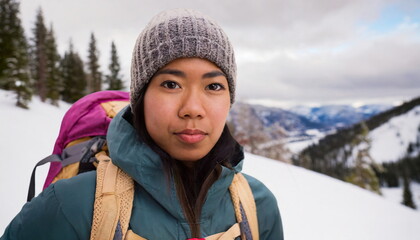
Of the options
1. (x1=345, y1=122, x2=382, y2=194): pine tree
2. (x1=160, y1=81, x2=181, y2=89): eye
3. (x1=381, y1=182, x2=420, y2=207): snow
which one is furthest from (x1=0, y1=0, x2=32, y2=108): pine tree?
(x1=381, y1=182, x2=420, y2=207): snow

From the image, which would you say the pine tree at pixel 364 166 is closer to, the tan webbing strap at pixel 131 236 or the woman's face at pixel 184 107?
the woman's face at pixel 184 107

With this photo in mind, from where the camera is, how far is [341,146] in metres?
118

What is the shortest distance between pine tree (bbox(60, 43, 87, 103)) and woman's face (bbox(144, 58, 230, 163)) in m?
30.8

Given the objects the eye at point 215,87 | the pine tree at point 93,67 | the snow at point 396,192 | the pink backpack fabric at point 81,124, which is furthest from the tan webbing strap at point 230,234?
the snow at point 396,192

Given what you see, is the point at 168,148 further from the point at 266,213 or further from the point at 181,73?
the point at 266,213

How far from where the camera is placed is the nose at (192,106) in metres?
1.16

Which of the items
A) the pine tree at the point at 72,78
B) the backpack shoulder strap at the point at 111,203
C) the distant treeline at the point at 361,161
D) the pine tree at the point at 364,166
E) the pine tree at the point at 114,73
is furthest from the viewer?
the pine tree at the point at 72,78

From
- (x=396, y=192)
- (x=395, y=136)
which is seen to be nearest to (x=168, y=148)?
(x=396, y=192)

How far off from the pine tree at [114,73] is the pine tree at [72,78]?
182 inches

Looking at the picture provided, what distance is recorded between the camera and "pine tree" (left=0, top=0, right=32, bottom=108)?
53.2 feet

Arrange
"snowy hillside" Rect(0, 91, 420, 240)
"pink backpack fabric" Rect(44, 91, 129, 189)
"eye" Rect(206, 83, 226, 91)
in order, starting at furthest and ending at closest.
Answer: "snowy hillside" Rect(0, 91, 420, 240)
"pink backpack fabric" Rect(44, 91, 129, 189)
"eye" Rect(206, 83, 226, 91)

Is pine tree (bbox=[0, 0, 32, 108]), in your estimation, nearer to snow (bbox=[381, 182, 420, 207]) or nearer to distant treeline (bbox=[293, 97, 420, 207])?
distant treeline (bbox=[293, 97, 420, 207])

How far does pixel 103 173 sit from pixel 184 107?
48 centimetres

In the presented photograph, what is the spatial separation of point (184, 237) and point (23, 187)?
4811 mm
